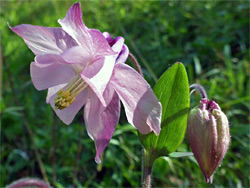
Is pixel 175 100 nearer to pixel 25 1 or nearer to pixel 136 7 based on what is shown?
pixel 136 7

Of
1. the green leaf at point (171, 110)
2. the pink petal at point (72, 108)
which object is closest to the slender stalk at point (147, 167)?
the green leaf at point (171, 110)

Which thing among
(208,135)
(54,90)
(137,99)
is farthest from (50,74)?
(208,135)

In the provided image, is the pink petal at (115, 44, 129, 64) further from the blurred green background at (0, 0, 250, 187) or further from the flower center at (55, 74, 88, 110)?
the blurred green background at (0, 0, 250, 187)

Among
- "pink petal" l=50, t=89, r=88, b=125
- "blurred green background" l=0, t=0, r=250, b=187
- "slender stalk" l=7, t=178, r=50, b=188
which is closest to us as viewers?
"slender stalk" l=7, t=178, r=50, b=188

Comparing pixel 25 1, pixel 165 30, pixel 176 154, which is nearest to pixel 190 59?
pixel 165 30

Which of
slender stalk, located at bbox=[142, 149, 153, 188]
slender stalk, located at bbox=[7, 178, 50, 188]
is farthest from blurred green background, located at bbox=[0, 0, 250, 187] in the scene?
Result: slender stalk, located at bbox=[7, 178, 50, 188]

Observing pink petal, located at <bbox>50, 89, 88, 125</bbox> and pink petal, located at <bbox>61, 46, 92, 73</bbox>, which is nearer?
pink petal, located at <bbox>61, 46, 92, 73</bbox>

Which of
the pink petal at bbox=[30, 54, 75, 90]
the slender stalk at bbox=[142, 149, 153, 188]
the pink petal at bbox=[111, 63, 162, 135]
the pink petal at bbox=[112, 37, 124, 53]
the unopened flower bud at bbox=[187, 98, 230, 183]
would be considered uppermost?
the pink petal at bbox=[112, 37, 124, 53]
